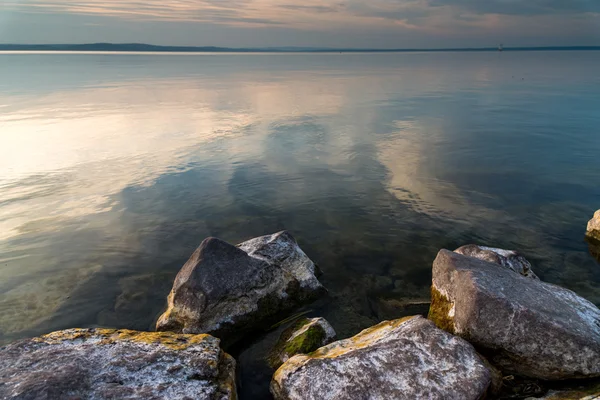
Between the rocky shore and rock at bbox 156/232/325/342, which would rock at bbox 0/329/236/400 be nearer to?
the rocky shore

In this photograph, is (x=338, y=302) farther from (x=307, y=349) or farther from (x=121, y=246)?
(x=121, y=246)

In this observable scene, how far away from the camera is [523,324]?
7.61 metres

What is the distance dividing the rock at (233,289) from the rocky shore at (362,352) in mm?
34

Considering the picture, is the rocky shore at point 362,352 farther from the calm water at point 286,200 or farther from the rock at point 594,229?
the rock at point 594,229

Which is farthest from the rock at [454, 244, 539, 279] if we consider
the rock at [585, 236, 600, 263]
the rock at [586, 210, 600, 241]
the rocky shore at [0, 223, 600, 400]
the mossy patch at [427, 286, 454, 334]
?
the rock at [586, 210, 600, 241]

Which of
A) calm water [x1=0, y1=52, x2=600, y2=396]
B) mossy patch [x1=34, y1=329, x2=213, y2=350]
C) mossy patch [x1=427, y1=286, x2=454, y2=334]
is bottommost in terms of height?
calm water [x1=0, y1=52, x2=600, y2=396]

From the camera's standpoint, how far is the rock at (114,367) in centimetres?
614

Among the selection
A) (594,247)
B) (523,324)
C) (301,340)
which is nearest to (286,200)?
(301,340)

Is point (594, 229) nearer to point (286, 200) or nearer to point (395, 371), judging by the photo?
point (395, 371)

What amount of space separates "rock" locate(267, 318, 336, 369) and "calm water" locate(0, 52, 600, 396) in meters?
1.18

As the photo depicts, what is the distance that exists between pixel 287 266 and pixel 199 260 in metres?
2.61

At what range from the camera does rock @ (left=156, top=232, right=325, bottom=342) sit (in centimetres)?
960

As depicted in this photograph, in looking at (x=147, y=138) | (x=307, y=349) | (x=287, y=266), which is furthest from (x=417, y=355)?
(x=147, y=138)

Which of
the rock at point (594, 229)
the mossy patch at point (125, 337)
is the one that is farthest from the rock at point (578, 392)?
the rock at point (594, 229)
